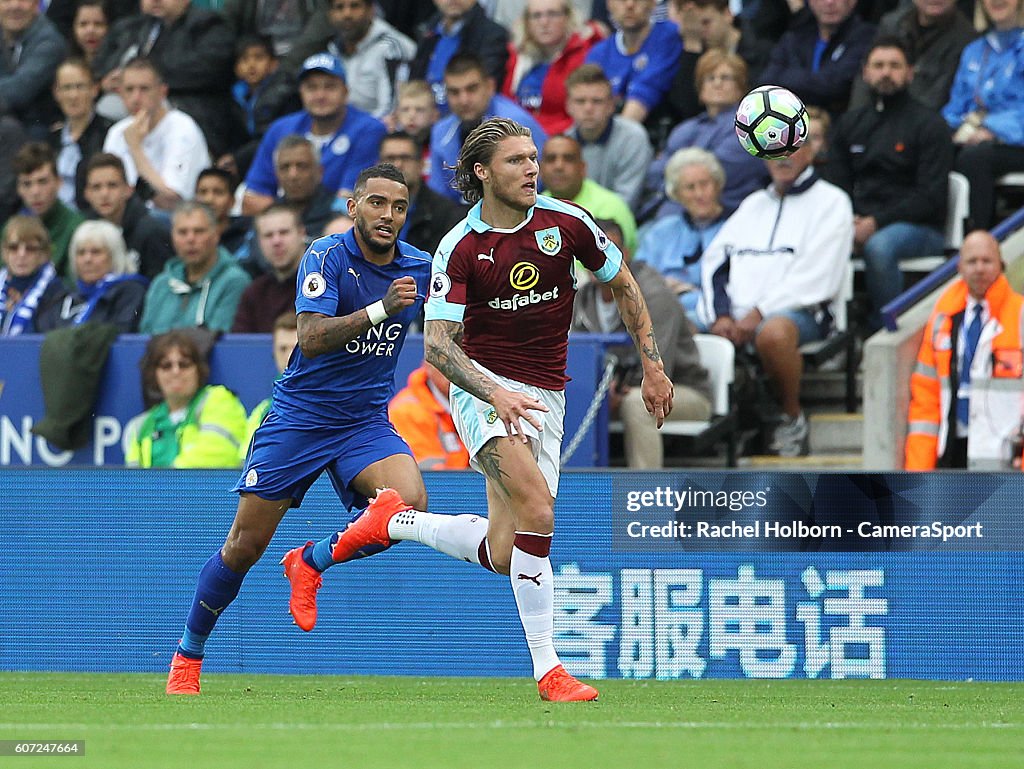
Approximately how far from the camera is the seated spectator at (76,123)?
15.7 metres

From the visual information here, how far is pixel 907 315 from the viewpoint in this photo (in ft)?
39.2

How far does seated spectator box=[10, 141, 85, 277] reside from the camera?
47.1ft

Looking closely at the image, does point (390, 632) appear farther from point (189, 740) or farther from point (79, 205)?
point (79, 205)

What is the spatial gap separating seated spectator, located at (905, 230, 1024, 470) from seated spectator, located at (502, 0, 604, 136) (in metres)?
4.03

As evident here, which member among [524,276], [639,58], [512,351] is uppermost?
[639,58]

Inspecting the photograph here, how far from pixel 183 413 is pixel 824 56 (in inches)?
224

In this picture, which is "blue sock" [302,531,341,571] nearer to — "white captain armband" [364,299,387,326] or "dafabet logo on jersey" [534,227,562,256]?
"white captain armband" [364,299,387,326]

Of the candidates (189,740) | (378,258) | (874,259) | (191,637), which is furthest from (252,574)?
(874,259)

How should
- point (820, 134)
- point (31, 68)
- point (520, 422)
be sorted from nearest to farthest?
point (520, 422) → point (820, 134) → point (31, 68)

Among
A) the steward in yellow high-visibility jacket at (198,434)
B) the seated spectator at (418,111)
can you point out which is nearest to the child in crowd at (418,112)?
the seated spectator at (418,111)

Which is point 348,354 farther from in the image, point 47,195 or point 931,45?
point 931,45

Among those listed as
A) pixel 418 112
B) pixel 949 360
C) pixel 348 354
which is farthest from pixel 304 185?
pixel 348 354

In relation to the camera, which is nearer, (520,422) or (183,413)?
(520,422)

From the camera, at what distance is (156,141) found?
15.1 m
